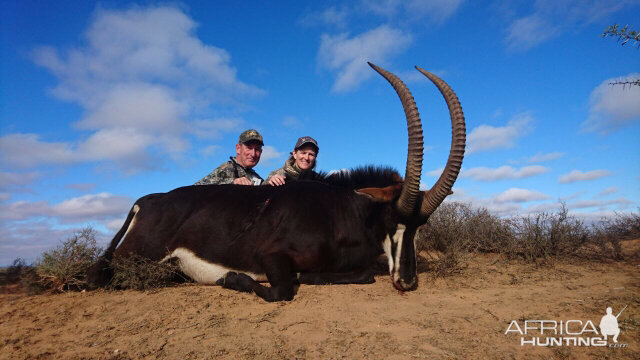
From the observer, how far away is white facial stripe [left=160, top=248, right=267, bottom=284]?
4777 mm

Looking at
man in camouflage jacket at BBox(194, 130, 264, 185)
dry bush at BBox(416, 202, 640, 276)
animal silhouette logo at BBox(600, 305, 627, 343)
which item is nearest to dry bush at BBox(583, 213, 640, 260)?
dry bush at BBox(416, 202, 640, 276)

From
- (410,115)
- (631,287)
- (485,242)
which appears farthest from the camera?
(485,242)

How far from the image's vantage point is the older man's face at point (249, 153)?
883 centimetres

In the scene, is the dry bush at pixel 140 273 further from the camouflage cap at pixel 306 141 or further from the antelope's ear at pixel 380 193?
the camouflage cap at pixel 306 141

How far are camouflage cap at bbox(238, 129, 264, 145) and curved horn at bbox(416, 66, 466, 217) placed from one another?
5.15 m

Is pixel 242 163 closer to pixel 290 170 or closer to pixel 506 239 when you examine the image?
pixel 290 170

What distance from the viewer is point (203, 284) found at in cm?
491

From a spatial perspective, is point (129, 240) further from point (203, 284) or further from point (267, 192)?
point (267, 192)

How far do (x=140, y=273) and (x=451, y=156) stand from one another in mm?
4463

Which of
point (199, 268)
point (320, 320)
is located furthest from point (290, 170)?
point (320, 320)

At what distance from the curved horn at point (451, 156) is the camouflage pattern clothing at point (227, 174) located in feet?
17.1

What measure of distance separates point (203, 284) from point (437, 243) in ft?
16.3

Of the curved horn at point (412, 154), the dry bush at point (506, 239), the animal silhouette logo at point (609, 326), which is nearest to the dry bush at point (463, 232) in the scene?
the dry bush at point (506, 239)

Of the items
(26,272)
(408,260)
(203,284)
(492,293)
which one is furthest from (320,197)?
(26,272)
